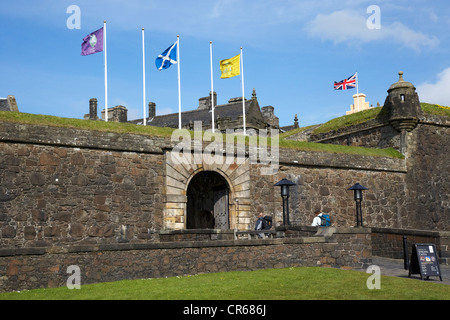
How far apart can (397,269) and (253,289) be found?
21.2 feet

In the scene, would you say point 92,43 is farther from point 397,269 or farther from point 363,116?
point 397,269

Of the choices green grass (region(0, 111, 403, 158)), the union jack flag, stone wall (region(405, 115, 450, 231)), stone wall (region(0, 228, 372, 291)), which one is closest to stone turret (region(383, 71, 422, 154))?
stone wall (region(405, 115, 450, 231))

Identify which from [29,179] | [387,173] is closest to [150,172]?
[29,179]

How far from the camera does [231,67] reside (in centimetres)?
2517

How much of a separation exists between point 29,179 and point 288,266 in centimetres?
822

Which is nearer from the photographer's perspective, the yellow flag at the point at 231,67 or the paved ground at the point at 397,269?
the paved ground at the point at 397,269

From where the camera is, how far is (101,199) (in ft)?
57.5

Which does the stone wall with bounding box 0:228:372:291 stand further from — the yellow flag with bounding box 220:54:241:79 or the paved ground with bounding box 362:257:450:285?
the yellow flag with bounding box 220:54:241:79

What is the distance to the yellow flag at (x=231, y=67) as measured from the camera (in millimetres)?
24981

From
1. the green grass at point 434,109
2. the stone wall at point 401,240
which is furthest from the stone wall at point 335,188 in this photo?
the stone wall at point 401,240

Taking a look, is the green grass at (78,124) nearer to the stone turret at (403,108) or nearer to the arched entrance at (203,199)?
the arched entrance at (203,199)

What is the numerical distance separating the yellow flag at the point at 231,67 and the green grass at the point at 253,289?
46.4ft

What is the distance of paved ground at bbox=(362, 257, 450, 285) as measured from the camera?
43.4 feet
